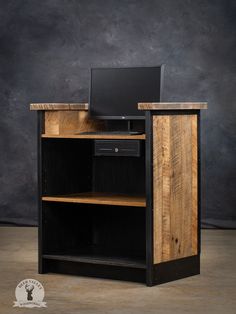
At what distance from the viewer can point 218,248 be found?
686cm

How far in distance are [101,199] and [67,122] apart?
65 cm

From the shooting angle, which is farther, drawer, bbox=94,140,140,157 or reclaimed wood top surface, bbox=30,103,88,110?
reclaimed wood top surface, bbox=30,103,88,110

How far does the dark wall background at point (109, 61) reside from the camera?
785 cm

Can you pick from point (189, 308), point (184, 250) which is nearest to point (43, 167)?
point (184, 250)

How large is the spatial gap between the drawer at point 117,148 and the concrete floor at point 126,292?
0.89 metres

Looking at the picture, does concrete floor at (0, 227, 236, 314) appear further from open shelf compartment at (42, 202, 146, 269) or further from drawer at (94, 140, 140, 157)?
drawer at (94, 140, 140, 157)

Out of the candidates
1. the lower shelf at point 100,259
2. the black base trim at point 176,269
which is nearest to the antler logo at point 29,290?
the lower shelf at point 100,259

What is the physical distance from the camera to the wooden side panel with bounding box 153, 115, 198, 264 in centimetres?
533

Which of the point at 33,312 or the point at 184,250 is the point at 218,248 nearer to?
the point at 184,250

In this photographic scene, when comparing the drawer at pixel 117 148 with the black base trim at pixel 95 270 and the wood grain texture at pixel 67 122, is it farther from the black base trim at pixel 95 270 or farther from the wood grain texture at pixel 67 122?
the black base trim at pixel 95 270

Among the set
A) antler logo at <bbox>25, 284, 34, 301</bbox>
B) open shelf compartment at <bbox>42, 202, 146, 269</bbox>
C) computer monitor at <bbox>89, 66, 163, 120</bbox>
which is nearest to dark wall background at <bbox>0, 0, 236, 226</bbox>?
open shelf compartment at <bbox>42, 202, 146, 269</bbox>

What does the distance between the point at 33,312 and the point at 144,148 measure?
148 cm

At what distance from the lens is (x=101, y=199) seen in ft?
18.3

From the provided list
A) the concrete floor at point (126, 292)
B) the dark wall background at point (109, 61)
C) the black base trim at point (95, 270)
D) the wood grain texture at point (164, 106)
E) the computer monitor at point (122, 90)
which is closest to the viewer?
the concrete floor at point (126, 292)
